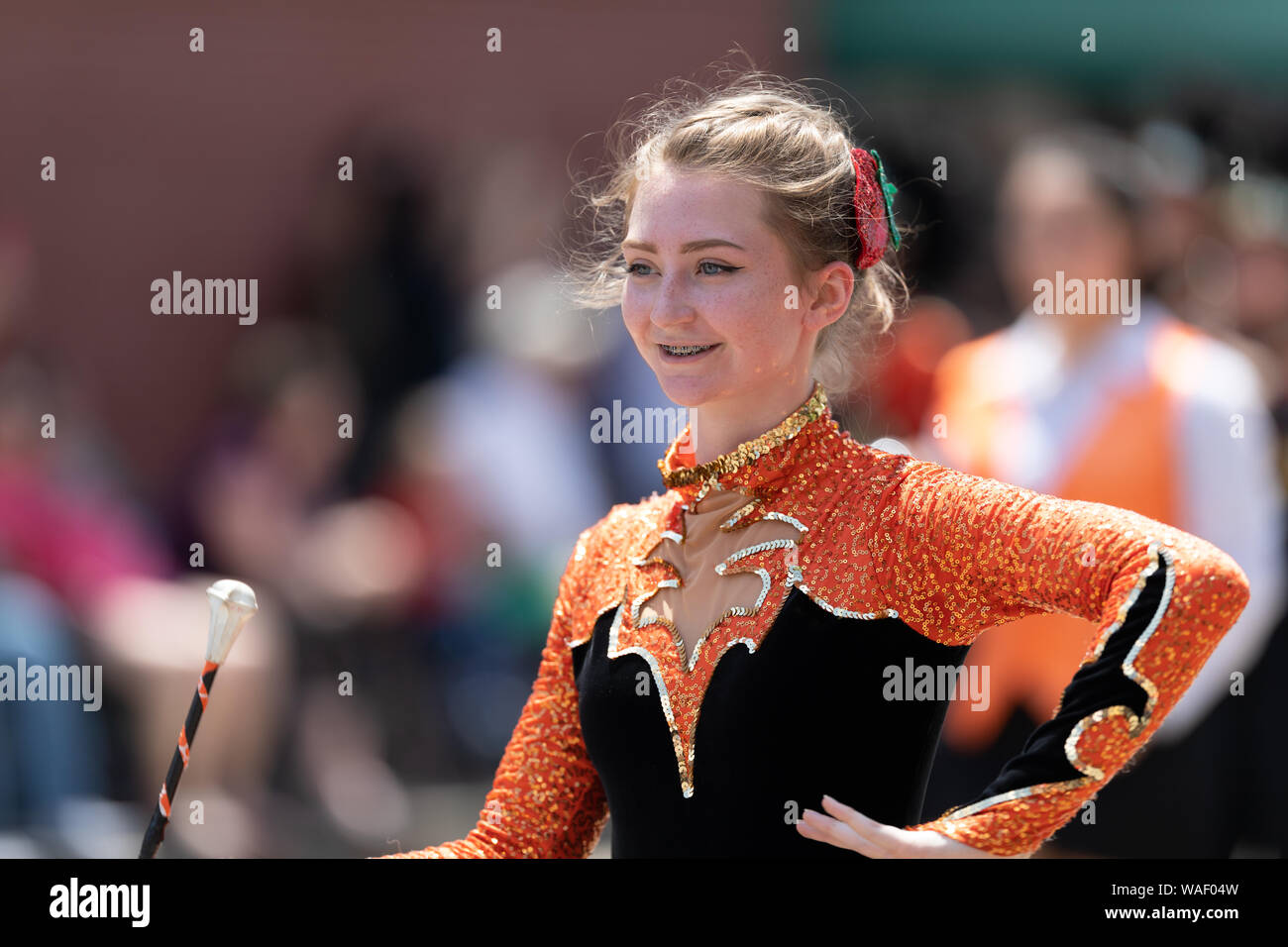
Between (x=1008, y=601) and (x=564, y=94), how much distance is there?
3803mm

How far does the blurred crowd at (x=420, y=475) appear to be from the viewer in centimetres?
352

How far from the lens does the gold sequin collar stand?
2.08m

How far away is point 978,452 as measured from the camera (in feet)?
11.1

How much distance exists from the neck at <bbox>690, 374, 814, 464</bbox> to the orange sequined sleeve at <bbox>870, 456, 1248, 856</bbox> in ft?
0.95

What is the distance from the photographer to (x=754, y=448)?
209cm

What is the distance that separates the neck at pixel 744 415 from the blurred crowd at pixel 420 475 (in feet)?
4.49

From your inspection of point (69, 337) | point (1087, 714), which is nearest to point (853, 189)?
point (1087, 714)

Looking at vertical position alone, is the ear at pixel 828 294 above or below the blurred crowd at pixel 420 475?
above

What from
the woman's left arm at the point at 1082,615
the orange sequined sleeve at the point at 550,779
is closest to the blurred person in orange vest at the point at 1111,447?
the orange sequined sleeve at the point at 550,779

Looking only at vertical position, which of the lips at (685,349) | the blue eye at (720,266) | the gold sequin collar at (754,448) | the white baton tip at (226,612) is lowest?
the white baton tip at (226,612)

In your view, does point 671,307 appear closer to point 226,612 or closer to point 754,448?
point 754,448

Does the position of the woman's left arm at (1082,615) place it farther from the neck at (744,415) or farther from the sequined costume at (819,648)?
the neck at (744,415)

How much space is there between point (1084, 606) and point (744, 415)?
20.6 inches
